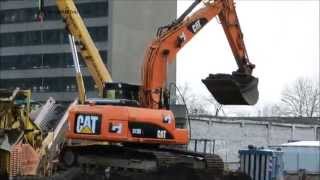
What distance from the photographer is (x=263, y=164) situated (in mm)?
26312

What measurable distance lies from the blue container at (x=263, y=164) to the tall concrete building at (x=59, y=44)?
214 ft

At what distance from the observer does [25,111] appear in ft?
64.2

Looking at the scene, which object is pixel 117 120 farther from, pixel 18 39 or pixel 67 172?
pixel 18 39

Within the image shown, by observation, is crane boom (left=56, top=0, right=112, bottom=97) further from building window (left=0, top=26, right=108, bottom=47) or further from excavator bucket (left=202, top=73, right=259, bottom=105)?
building window (left=0, top=26, right=108, bottom=47)

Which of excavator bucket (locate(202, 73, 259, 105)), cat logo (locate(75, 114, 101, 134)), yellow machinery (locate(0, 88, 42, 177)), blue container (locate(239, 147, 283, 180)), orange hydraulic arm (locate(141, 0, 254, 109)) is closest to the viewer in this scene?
cat logo (locate(75, 114, 101, 134))

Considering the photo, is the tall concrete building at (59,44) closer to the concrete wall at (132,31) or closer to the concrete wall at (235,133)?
the concrete wall at (132,31)

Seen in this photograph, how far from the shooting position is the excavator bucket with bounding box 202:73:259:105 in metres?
20.2

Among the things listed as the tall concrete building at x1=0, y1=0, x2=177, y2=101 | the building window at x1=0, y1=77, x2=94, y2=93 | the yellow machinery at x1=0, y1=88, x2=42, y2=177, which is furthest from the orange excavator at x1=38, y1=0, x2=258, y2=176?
the building window at x1=0, y1=77, x2=94, y2=93

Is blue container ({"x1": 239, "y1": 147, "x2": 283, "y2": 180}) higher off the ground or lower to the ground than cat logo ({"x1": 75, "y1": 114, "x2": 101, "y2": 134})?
lower

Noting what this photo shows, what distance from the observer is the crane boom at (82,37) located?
2456cm

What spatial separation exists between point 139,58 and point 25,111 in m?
79.6

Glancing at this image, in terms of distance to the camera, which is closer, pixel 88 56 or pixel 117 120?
pixel 117 120

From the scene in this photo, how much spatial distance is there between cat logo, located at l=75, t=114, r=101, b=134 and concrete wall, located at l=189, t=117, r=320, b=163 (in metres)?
20.7

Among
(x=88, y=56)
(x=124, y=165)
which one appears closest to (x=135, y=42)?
(x=88, y=56)
